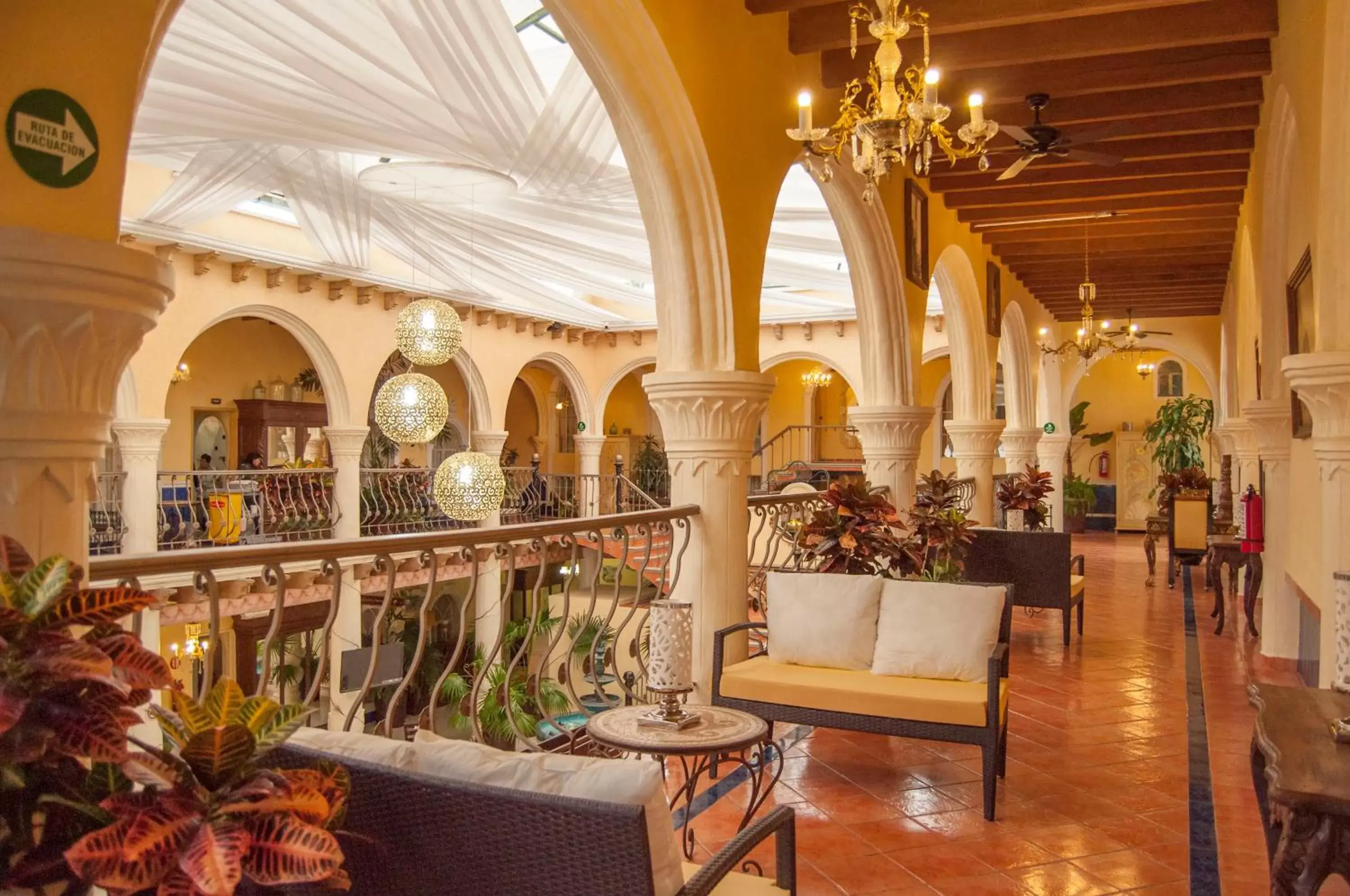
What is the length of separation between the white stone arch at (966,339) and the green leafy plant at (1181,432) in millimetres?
9790

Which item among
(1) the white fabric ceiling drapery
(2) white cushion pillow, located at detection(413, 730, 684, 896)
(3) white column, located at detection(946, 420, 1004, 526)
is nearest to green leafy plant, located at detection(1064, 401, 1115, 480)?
(3) white column, located at detection(946, 420, 1004, 526)

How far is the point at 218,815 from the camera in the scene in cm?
137

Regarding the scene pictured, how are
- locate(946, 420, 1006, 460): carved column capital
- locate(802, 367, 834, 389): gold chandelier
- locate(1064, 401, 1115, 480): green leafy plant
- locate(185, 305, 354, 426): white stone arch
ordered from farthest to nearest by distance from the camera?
1. locate(1064, 401, 1115, 480): green leafy plant
2. locate(802, 367, 834, 389): gold chandelier
3. locate(185, 305, 354, 426): white stone arch
4. locate(946, 420, 1006, 460): carved column capital

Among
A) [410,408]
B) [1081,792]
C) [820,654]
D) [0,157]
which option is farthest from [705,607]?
[410,408]

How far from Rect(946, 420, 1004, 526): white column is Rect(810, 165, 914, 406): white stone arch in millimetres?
2754

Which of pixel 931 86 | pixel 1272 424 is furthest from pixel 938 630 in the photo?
pixel 1272 424

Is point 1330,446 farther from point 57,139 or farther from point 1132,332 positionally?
point 1132,332

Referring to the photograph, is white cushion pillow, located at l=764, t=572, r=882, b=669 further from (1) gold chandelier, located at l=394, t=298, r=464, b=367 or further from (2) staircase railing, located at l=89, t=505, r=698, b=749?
(1) gold chandelier, located at l=394, t=298, r=464, b=367

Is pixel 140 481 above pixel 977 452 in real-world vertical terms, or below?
below

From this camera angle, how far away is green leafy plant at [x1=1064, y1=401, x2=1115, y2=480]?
2133 cm

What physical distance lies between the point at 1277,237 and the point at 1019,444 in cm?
729

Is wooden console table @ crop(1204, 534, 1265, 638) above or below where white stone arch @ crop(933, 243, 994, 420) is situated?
below

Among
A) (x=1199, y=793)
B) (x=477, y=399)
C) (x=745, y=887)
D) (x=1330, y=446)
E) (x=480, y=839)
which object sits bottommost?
(x=1199, y=793)

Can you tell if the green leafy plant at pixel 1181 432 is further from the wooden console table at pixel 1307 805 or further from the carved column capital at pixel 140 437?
the wooden console table at pixel 1307 805
